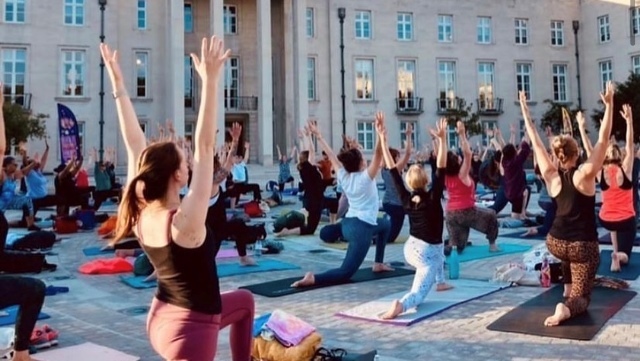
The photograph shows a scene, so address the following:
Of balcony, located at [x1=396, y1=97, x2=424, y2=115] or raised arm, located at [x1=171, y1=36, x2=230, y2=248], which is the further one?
balcony, located at [x1=396, y1=97, x2=424, y2=115]

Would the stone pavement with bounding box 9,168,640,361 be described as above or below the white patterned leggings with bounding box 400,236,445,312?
below

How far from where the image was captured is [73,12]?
38.6 m

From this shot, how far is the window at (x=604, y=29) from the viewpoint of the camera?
45.8 m

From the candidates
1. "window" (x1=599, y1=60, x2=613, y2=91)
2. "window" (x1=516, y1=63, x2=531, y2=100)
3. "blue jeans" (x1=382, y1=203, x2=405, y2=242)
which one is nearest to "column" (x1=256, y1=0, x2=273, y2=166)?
"window" (x1=516, y1=63, x2=531, y2=100)

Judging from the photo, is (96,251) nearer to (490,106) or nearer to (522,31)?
(490,106)

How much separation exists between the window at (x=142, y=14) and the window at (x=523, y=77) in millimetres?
27776

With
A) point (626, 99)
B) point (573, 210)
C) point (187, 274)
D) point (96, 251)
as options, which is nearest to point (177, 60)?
point (96, 251)

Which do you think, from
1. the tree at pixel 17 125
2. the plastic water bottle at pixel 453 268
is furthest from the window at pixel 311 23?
the plastic water bottle at pixel 453 268

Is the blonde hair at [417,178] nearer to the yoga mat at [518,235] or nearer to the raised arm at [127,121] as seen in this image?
the raised arm at [127,121]

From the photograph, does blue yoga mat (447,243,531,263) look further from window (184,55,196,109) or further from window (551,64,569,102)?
window (551,64,569,102)

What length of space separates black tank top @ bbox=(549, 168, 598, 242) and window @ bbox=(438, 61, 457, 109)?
132 feet

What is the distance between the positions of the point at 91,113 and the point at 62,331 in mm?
34640

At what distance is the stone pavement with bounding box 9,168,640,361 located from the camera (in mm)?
5461

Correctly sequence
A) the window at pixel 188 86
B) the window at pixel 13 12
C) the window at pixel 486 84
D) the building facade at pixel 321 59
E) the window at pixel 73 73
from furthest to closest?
1. the window at pixel 486 84
2. the window at pixel 188 86
3. the window at pixel 73 73
4. the building facade at pixel 321 59
5. the window at pixel 13 12
